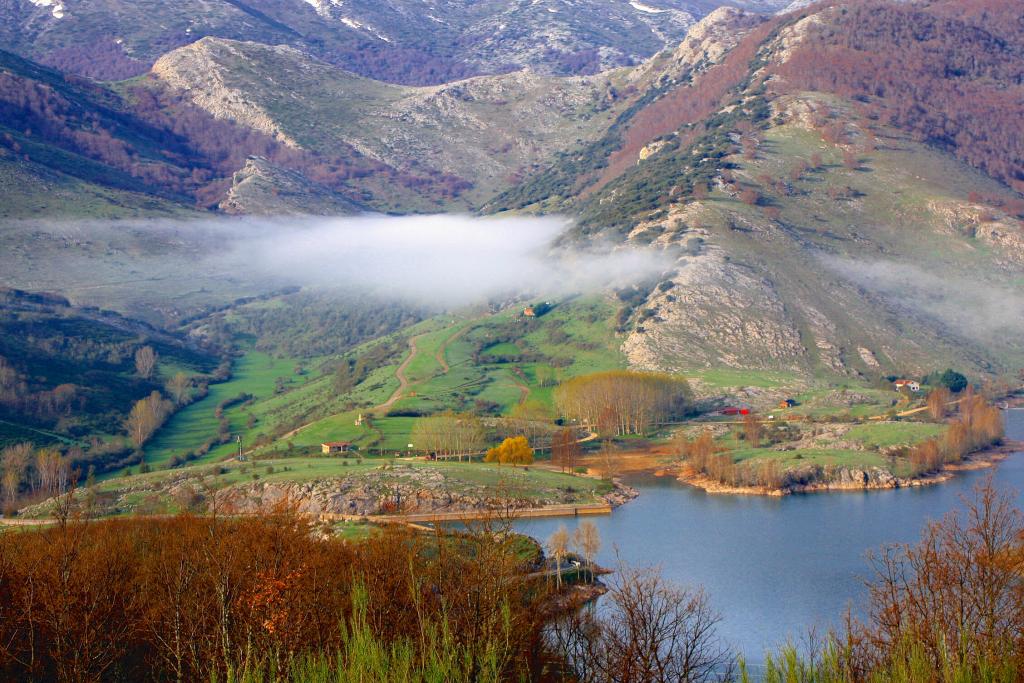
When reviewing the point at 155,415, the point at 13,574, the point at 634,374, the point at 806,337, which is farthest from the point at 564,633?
the point at 806,337

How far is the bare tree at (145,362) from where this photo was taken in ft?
525

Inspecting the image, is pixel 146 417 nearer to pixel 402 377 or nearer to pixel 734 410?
pixel 402 377

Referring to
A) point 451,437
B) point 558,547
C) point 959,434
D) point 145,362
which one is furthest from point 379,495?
point 145,362

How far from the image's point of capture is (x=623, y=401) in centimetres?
13475

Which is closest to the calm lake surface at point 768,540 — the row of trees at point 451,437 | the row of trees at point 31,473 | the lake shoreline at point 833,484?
the lake shoreline at point 833,484

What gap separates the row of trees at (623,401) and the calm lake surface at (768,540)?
815 inches

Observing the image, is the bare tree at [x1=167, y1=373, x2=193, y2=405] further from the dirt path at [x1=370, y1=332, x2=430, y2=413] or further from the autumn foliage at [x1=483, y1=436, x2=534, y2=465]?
the autumn foliage at [x1=483, y1=436, x2=534, y2=465]

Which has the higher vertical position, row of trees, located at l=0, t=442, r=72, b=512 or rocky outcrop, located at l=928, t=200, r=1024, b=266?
rocky outcrop, located at l=928, t=200, r=1024, b=266

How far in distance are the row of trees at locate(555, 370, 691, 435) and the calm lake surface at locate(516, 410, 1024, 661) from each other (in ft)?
67.9

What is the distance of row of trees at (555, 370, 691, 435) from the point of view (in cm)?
13425

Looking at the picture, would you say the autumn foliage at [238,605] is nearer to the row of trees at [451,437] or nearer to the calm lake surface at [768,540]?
the calm lake surface at [768,540]

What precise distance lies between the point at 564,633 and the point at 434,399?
87.5m

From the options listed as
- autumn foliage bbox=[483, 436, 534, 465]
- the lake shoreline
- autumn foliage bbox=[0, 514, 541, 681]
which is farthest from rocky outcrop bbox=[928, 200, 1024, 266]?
→ autumn foliage bbox=[0, 514, 541, 681]

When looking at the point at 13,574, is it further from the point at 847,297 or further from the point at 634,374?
the point at 847,297
